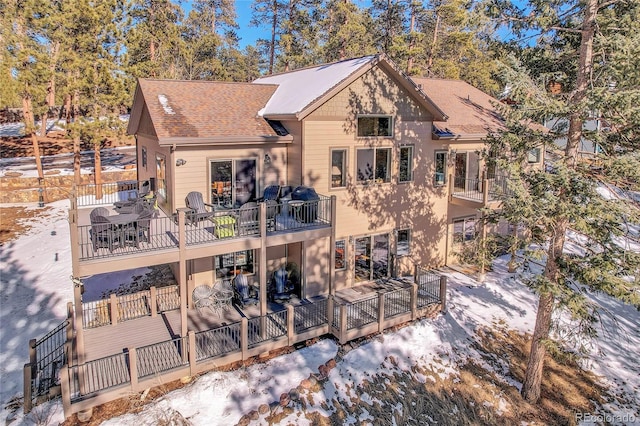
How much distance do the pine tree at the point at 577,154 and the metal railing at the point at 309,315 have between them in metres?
5.60

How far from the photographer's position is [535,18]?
32.5 ft

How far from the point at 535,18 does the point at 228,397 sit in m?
11.5

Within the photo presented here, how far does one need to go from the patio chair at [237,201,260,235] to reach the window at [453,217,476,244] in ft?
31.9

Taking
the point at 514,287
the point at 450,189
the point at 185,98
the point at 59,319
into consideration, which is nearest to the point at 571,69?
the point at 450,189

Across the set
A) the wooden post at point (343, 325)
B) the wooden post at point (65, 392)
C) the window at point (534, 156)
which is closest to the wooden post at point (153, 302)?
the wooden post at point (65, 392)

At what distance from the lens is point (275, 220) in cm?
1205

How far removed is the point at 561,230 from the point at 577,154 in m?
1.91

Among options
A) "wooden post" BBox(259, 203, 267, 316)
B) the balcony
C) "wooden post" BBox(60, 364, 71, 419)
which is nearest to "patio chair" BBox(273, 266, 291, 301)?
"wooden post" BBox(259, 203, 267, 316)

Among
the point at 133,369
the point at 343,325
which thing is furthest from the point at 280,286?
the point at 133,369

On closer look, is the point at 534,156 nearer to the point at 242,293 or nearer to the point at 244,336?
the point at 242,293

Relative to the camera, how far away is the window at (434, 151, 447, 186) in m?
17.0

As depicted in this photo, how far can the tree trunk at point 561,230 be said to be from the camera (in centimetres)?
967
